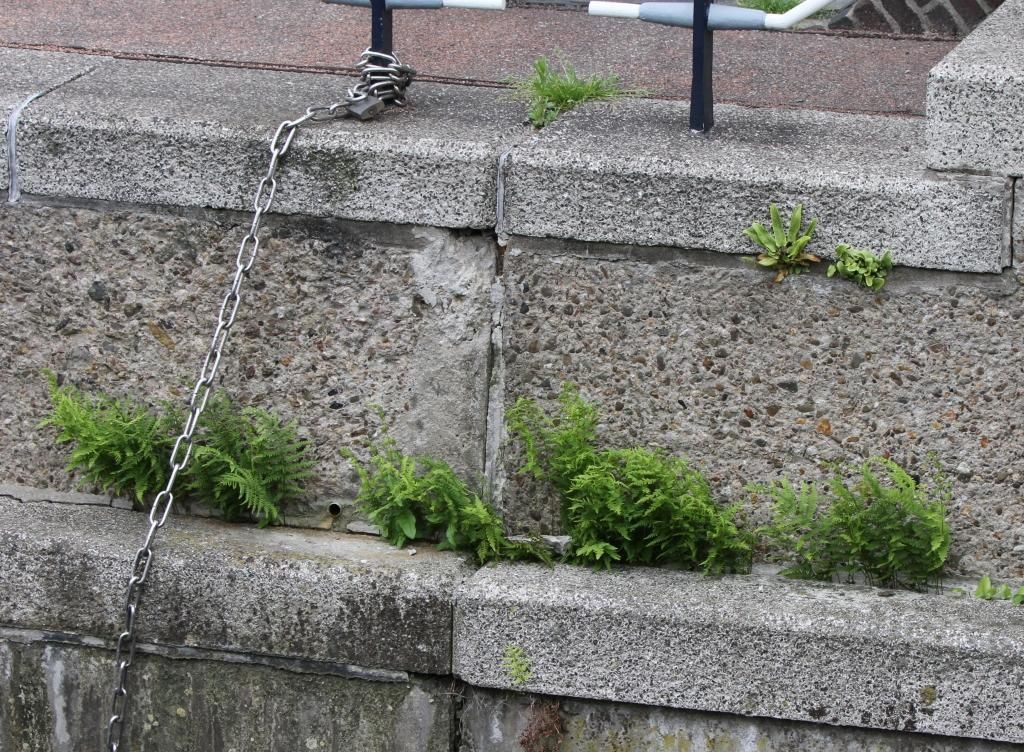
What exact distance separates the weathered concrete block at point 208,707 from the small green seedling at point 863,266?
1.32 metres

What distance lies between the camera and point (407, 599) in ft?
9.48

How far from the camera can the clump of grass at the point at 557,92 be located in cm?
334

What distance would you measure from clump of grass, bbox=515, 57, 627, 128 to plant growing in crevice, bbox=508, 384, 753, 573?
30.8 inches

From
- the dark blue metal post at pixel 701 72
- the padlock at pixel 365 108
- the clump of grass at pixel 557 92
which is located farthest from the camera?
the clump of grass at pixel 557 92

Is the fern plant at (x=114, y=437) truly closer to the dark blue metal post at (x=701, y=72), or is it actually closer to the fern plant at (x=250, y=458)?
the fern plant at (x=250, y=458)

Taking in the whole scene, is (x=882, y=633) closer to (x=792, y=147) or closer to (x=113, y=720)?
(x=792, y=147)

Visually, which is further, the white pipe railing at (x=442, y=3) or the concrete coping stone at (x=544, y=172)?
the white pipe railing at (x=442, y=3)

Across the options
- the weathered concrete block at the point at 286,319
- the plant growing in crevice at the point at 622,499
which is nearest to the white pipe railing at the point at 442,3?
the weathered concrete block at the point at 286,319

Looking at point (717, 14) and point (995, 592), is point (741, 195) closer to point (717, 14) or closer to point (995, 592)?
point (717, 14)

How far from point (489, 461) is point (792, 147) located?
1039 millimetres

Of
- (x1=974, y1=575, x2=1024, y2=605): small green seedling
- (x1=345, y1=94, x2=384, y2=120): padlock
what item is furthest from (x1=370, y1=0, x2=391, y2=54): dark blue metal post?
(x1=974, y1=575, x2=1024, y2=605): small green seedling

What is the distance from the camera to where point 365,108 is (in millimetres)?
3166

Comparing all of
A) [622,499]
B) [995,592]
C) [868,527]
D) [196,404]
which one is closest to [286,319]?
[196,404]

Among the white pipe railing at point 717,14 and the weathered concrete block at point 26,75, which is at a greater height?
the white pipe railing at point 717,14
